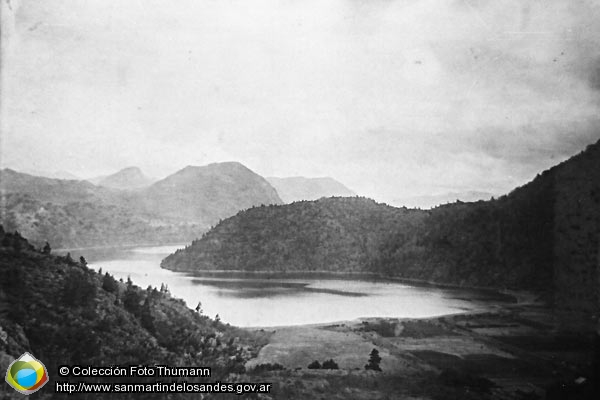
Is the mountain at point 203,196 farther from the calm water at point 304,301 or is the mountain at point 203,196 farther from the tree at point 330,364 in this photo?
the tree at point 330,364

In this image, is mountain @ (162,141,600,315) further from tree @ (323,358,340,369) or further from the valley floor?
tree @ (323,358,340,369)

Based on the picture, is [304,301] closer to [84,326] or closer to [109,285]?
[109,285]

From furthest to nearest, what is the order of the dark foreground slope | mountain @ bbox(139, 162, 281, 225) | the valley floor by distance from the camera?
mountain @ bbox(139, 162, 281, 225), the valley floor, the dark foreground slope

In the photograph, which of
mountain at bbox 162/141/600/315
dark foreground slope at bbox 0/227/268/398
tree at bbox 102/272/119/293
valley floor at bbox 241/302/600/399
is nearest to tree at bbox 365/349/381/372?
valley floor at bbox 241/302/600/399

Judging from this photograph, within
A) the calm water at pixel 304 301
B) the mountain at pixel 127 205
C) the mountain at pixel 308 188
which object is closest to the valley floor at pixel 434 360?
the calm water at pixel 304 301

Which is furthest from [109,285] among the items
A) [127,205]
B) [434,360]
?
[127,205]

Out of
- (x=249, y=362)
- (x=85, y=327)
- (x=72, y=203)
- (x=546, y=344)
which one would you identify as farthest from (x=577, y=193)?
(x=72, y=203)
